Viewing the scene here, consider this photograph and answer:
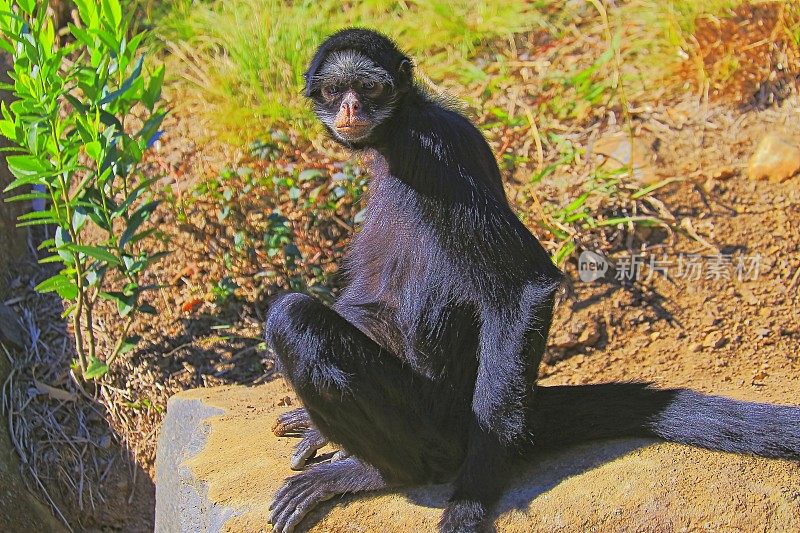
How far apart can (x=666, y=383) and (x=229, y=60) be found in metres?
4.93

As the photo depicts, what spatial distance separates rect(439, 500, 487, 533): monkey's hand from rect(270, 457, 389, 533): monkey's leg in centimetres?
41

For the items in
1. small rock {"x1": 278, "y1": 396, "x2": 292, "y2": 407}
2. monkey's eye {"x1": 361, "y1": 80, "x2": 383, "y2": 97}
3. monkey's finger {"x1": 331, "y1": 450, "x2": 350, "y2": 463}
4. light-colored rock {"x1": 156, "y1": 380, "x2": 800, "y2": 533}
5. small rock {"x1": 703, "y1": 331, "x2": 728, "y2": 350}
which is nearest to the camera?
light-colored rock {"x1": 156, "y1": 380, "x2": 800, "y2": 533}

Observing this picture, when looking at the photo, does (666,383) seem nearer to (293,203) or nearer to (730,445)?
(730,445)

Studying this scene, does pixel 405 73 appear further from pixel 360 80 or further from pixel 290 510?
pixel 290 510

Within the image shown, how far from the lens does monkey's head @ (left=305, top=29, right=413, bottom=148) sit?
164 inches

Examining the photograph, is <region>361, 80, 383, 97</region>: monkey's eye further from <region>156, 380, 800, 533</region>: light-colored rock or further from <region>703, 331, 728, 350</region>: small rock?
<region>703, 331, 728, 350</region>: small rock

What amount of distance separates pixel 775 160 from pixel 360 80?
4.05 meters

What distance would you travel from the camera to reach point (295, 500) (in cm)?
405

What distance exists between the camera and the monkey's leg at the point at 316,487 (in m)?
4.02

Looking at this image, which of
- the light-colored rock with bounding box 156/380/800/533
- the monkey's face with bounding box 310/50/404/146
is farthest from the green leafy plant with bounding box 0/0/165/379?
the monkey's face with bounding box 310/50/404/146

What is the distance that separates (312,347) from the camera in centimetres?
388

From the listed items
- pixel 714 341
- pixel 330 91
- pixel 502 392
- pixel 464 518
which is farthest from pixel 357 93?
pixel 714 341

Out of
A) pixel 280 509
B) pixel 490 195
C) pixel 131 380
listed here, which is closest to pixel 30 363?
pixel 131 380

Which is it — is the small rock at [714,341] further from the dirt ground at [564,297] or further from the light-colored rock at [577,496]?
the light-colored rock at [577,496]
